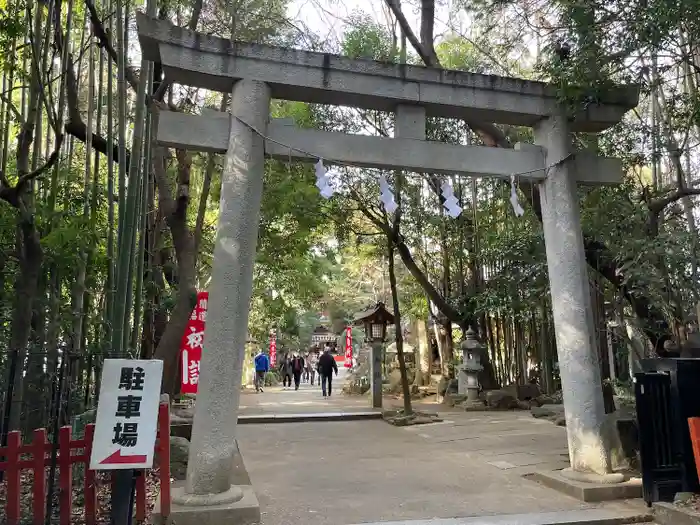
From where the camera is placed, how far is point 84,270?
6.14 metres

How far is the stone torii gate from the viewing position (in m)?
4.52

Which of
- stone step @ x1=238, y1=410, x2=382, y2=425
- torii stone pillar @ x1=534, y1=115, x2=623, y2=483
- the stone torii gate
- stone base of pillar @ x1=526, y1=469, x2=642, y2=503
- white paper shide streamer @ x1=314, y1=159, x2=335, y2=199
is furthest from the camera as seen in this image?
stone step @ x1=238, y1=410, x2=382, y2=425

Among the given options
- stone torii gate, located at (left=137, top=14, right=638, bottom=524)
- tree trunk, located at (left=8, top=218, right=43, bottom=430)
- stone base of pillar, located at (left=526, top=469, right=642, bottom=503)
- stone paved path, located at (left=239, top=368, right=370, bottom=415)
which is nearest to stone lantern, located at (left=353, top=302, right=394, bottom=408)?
stone paved path, located at (left=239, top=368, right=370, bottom=415)

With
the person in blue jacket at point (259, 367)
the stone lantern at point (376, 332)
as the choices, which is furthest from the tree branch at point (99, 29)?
the person in blue jacket at point (259, 367)

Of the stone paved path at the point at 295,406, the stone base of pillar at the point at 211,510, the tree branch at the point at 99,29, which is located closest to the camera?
the stone base of pillar at the point at 211,510

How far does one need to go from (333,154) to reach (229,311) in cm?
174

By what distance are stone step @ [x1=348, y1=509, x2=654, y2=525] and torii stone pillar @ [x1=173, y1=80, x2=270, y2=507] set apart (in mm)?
1411

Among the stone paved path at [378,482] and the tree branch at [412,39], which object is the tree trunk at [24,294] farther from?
the tree branch at [412,39]

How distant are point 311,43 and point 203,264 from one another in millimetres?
6655

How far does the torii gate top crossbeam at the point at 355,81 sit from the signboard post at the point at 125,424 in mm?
2656

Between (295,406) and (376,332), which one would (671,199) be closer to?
(376,332)

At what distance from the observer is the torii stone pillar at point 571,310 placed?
17.3 feet

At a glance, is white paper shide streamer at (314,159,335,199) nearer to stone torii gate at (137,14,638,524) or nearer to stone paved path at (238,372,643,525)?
stone torii gate at (137,14,638,524)

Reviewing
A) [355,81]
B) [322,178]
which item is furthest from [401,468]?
[355,81]
